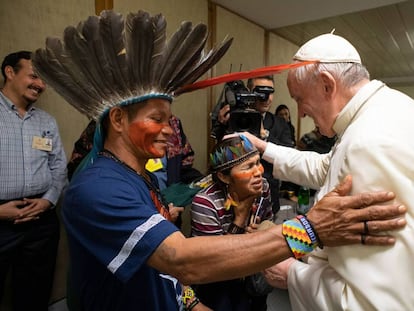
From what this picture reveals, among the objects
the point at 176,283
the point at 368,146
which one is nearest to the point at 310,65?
the point at 368,146

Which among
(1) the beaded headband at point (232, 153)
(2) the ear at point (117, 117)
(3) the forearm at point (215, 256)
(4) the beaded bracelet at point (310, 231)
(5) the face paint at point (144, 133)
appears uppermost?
(2) the ear at point (117, 117)

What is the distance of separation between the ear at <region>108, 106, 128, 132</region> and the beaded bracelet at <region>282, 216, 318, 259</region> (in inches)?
22.3

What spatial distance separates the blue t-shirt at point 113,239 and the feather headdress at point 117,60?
0.73ft

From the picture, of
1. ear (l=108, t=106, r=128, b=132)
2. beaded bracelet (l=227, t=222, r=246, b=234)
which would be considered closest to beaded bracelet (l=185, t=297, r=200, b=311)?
beaded bracelet (l=227, t=222, r=246, b=234)

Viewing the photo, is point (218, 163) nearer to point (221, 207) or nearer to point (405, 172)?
point (221, 207)

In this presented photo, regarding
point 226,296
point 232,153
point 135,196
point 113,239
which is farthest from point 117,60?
point 226,296

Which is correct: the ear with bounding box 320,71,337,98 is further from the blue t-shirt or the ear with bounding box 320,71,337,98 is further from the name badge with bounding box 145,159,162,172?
the name badge with bounding box 145,159,162,172

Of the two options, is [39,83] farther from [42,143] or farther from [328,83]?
[328,83]

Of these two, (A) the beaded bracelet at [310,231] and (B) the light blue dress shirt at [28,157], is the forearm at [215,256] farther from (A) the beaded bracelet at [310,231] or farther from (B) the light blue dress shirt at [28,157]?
(B) the light blue dress shirt at [28,157]

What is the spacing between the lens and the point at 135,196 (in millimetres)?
759

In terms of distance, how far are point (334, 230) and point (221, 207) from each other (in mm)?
777

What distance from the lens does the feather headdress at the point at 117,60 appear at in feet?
Answer: 2.63

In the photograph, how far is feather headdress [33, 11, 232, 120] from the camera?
802 mm

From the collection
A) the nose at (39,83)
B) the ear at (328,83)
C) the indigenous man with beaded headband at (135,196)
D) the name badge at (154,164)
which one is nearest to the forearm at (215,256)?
the indigenous man with beaded headband at (135,196)
